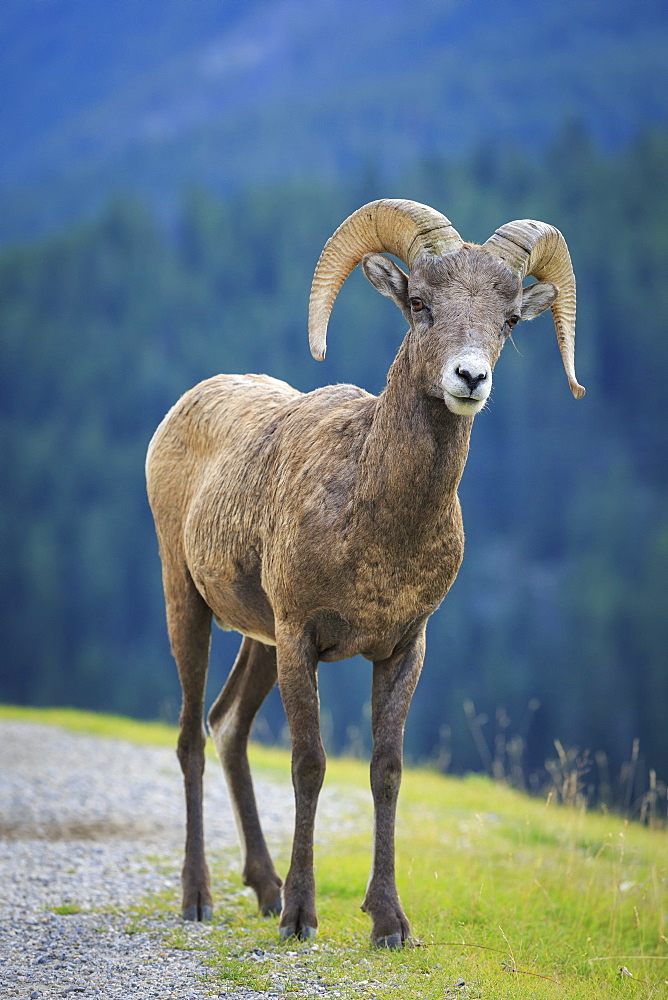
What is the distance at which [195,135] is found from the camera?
3134 cm

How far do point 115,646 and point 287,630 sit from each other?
21.9m

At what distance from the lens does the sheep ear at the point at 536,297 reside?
15.9ft

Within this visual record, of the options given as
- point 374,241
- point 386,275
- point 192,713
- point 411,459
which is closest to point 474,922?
point 192,713

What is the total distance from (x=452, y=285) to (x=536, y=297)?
583 mm

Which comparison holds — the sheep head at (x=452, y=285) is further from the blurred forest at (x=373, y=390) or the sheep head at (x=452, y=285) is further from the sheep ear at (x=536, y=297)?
the blurred forest at (x=373, y=390)

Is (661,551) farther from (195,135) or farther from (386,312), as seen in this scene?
(195,135)

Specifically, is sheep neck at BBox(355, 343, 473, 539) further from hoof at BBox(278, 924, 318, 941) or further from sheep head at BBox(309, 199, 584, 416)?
hoof at BBox(278, 924, 318, 941)

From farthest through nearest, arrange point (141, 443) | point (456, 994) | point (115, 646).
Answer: point (141, 443), point (115, 646), point (456, 994)

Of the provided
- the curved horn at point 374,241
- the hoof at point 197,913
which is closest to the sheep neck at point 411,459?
the curved horn at point 374,241

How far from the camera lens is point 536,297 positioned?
4.88 metres

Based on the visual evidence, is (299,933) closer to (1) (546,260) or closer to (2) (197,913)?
(2) (197,913)

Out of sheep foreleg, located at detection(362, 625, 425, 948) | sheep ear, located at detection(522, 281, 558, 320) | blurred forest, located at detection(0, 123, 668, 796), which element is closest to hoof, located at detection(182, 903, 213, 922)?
sheep foreleg, located at detection(362, 625, 425, 948)

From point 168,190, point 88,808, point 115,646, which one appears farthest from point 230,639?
point 88,808

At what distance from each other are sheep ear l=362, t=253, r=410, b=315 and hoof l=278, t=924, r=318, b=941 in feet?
8.78
